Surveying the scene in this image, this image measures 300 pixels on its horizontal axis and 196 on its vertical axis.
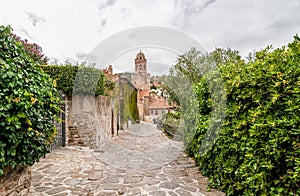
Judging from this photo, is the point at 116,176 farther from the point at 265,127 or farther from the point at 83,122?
the point at 83,122

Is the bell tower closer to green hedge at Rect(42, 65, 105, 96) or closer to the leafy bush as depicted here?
green hedge at Rect(42, 65, 105, 96)

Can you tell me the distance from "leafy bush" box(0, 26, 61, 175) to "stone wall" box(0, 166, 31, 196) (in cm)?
26

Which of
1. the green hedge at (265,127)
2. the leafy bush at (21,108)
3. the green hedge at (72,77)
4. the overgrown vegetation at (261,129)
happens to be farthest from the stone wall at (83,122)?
the green hedge at (265,127)

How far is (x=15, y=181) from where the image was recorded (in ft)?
7.36

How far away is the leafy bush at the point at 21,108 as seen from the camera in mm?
1778

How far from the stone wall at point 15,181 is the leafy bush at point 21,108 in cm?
26

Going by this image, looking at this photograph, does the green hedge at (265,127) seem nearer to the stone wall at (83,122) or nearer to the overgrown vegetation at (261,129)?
the overgrown vegetation at (261,129)

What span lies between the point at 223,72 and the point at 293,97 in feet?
5.19

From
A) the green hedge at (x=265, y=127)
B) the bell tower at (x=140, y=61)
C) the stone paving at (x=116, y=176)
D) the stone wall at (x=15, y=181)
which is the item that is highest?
the bell tower at (x=140, y=61)

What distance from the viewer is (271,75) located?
200cm

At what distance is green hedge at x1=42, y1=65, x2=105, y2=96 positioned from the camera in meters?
6.50

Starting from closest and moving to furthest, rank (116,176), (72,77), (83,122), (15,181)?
(15,181) < (116,176) < (72,77) < (83,122)

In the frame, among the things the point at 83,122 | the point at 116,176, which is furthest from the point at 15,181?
the point at 83,122

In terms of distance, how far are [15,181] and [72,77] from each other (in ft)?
15.6
